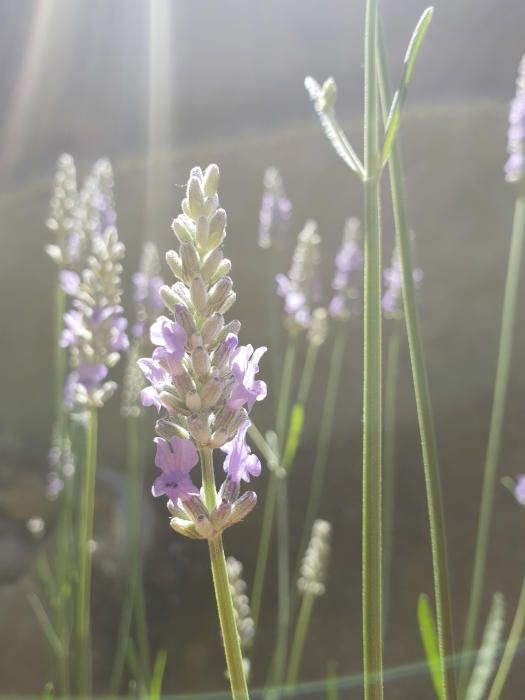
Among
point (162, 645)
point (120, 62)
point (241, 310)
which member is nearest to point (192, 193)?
point (162, 645)

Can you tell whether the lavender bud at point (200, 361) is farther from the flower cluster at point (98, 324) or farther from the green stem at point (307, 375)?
the green stem at point (307, 375)

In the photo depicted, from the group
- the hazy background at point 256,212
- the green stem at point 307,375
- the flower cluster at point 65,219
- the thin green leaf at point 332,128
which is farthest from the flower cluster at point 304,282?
the thin green leaf at point 332,128

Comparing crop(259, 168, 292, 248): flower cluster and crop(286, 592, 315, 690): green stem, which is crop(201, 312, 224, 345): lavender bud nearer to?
crop(286, 592, 315, 690): green stem

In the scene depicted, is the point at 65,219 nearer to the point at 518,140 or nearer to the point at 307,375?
the point at 518,140

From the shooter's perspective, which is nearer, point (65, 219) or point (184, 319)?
point (184, 319)

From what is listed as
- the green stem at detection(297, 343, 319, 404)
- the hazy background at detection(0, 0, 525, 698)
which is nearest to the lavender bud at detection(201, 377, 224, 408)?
the green stem at detection(297, 343, 319, 404)

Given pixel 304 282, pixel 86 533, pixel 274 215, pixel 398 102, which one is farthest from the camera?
pixel 274 215

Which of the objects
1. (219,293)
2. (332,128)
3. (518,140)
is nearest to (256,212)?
(518,140)
